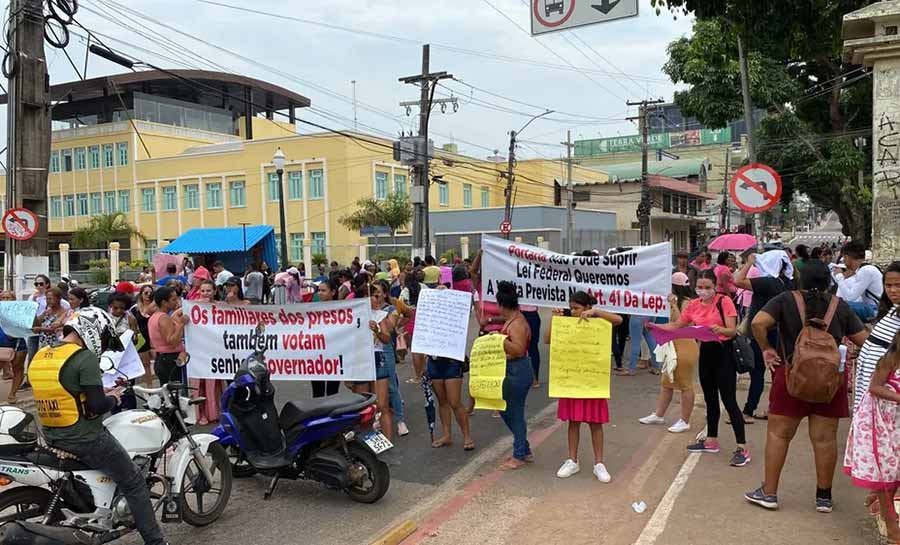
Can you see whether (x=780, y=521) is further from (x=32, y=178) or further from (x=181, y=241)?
(x=181, y=241)

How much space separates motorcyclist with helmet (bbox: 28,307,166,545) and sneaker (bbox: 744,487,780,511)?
4127 millimetres

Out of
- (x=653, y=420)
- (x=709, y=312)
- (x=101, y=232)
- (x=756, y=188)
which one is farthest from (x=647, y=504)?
(x=101, y=232)

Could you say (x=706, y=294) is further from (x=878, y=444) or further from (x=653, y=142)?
(x=653, y=142)

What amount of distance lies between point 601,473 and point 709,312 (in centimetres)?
173

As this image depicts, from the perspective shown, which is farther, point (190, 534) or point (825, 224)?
point (825, 224)

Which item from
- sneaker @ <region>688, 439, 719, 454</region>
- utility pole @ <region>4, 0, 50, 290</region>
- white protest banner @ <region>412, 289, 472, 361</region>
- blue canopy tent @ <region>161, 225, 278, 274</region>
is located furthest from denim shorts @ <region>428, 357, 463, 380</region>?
blue canopy tent @ <region>161, 225, 278, 274</region>

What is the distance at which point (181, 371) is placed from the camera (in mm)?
7992

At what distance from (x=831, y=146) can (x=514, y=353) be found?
19.9m

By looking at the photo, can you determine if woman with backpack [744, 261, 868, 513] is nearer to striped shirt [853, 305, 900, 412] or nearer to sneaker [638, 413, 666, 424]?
striped shirt [853, 305, 900, 412]

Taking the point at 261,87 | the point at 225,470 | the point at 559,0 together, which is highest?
the point at 261,87

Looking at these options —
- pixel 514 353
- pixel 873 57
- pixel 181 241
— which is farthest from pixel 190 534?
pixel 181 241

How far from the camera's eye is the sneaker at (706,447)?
646 centimetres

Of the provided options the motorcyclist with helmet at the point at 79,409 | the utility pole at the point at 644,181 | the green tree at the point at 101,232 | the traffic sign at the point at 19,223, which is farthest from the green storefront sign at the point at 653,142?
the motorcyclist with helmet at the point at 79,409

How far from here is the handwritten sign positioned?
928cm
